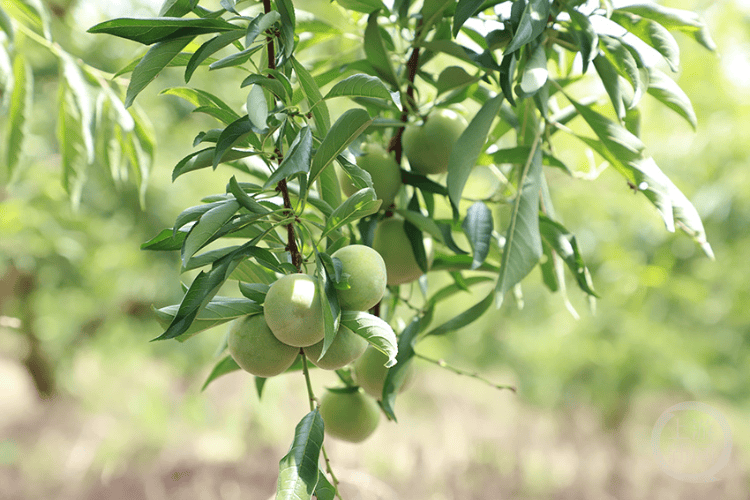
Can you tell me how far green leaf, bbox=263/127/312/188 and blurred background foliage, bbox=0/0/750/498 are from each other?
1.46m

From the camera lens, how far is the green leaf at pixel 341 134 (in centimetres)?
25

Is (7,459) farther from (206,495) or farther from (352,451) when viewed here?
(352,451)

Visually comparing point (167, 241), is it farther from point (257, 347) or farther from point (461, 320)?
point (461, 320)

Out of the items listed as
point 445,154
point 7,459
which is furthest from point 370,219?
point 7,459

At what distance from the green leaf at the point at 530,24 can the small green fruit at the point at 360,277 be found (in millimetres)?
130

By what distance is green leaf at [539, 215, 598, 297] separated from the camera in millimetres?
372

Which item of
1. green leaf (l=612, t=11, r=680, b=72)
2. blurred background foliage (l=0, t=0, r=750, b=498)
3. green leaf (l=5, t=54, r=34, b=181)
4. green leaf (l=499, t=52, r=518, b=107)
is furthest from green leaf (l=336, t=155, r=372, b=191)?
blurred background foliage (l=0, t=0, r=750, b=498)

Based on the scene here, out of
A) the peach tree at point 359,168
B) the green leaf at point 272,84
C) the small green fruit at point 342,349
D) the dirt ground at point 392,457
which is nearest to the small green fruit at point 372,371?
the peach tree at point 359,168

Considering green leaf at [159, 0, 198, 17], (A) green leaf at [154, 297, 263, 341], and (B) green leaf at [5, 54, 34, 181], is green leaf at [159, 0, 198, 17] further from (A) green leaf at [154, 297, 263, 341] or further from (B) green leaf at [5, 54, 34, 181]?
(B) green leaf at [5, 54, 34, 181]

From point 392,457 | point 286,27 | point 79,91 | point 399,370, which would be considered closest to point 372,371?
point 399,370

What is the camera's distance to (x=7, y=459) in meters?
2.13

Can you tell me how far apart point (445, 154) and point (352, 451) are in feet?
6.19

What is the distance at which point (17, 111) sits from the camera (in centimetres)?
56

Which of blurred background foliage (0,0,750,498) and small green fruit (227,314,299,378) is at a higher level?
small green fruit (227,314,299,378)
